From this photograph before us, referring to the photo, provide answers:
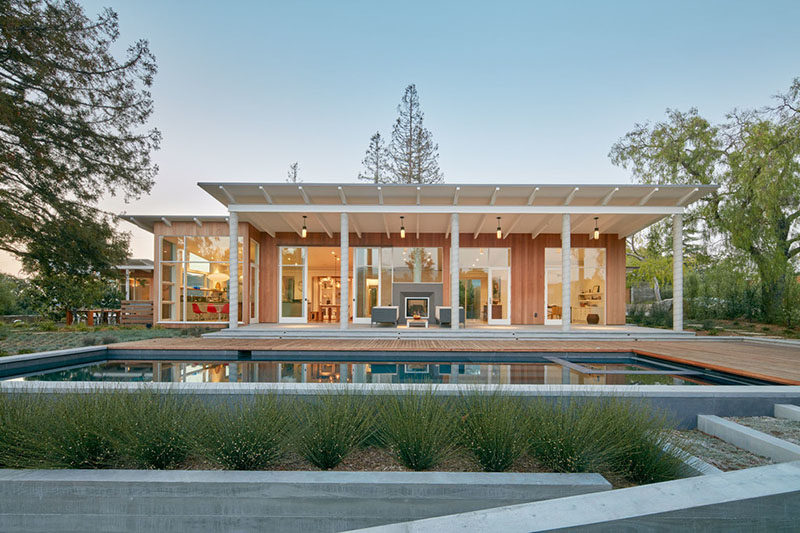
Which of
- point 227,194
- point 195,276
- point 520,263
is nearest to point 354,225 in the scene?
point 227,194

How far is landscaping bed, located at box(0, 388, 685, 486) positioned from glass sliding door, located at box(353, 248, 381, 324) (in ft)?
35.9

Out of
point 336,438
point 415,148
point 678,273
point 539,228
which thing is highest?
point 415,148

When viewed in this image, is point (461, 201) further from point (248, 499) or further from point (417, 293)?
point (248, 499)

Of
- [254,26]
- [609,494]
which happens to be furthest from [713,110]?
[609,494]

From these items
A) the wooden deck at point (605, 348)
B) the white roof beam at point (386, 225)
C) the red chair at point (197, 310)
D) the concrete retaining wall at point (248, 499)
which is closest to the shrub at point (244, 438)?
the concrete retaining wall at point (248, 499)

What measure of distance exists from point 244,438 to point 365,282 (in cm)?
1149

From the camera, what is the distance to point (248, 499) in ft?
Answer: 7.63

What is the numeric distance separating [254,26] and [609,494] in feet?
52.6

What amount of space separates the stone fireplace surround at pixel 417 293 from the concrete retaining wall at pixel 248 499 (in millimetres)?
11306

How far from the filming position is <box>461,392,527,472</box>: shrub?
108 inches

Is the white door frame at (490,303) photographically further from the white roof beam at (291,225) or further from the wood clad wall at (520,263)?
the white roof beam at (291,225)

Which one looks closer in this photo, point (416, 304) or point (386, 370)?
→ point (386, 370)

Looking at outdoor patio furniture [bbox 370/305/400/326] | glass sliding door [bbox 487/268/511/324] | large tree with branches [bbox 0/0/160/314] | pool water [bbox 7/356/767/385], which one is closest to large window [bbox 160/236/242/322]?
large tree with branches [bbox 0/0/160/314]

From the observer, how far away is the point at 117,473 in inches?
96.7
